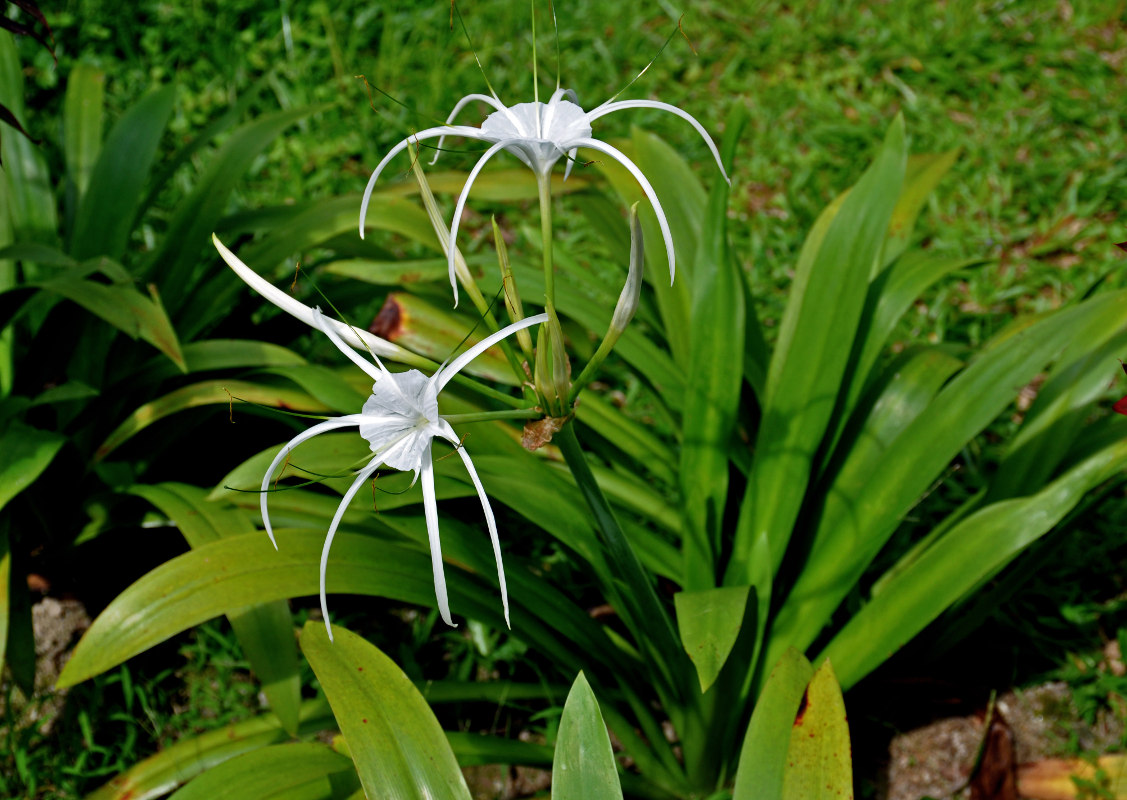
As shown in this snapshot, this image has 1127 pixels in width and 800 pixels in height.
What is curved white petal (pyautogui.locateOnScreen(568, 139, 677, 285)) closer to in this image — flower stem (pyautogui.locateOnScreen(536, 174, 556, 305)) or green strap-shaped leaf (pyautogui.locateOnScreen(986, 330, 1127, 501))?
flower stem (pyautogui.locateOnScreen(536, 174, 556, 305))

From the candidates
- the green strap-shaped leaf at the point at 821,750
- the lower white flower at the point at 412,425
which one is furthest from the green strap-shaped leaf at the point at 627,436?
the lower white flower at the point at 412,425

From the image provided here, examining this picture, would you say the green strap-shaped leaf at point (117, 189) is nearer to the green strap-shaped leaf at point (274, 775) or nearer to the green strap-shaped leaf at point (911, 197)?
the green strap-shaped leaf at point (274, 775)

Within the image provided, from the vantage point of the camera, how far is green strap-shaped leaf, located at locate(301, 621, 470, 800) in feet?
4.69

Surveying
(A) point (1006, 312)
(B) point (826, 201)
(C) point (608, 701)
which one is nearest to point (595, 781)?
(C) point (608, 701)

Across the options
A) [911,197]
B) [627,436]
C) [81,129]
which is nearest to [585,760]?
[627,436]

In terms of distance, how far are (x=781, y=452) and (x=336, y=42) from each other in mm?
2638

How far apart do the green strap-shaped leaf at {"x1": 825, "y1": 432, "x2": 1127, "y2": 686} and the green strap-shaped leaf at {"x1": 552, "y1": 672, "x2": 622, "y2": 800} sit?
0.66m

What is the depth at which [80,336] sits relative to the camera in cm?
223

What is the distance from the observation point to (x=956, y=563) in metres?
1.66

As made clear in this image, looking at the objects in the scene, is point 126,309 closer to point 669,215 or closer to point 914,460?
point 669,215

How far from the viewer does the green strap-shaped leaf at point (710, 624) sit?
144 cm

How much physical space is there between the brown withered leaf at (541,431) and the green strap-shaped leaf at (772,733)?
22.8 inches

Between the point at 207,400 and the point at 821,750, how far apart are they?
4.61ft

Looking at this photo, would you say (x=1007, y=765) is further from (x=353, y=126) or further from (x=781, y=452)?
(x=353, y=126)
